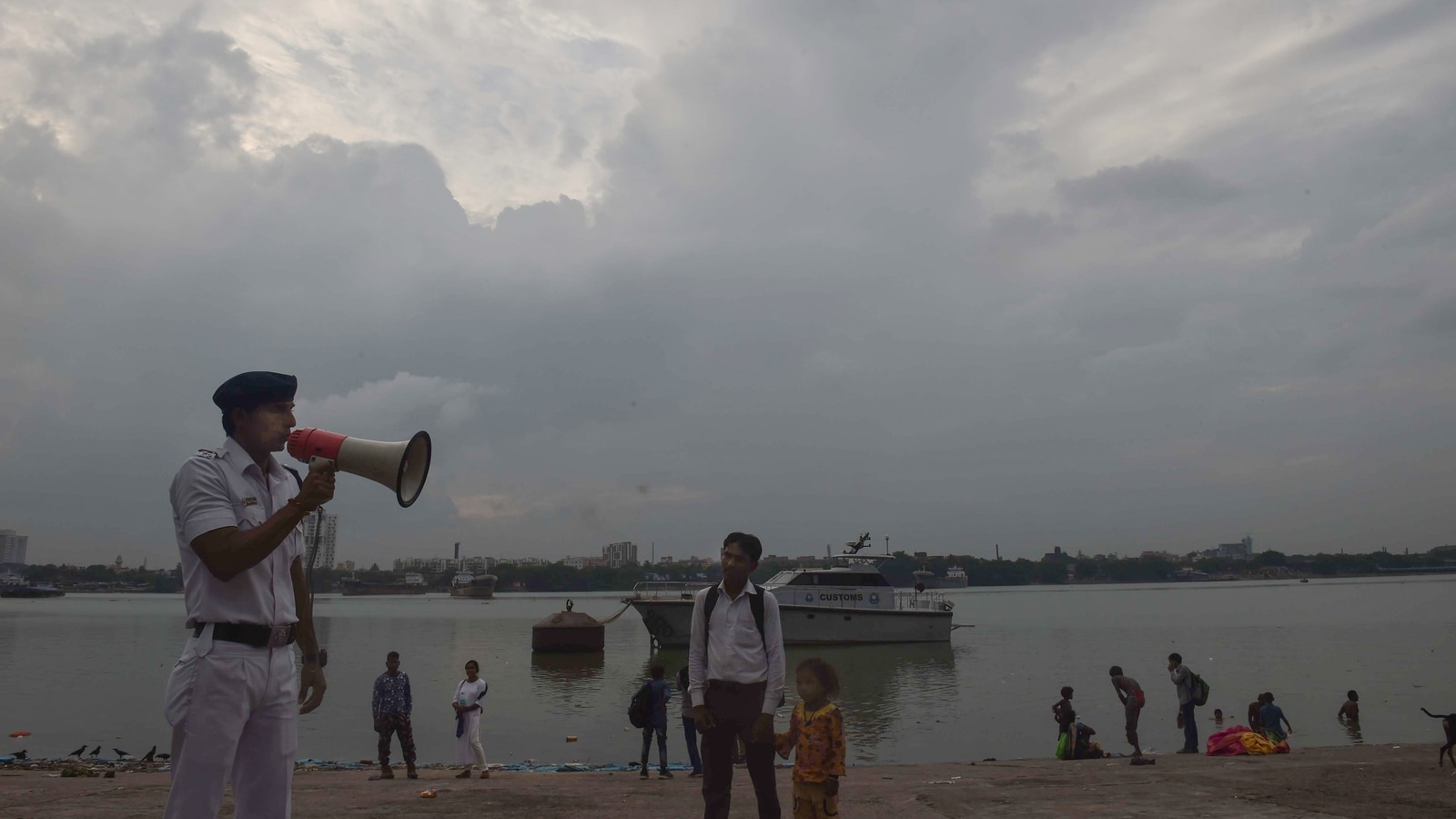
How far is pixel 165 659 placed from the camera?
37062mm

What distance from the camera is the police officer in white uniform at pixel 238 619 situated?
2.76 m

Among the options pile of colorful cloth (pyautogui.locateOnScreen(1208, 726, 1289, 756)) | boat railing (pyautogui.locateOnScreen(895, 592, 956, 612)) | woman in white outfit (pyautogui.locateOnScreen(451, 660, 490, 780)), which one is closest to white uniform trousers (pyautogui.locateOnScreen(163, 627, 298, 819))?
woman in white outfit (pyautogui.locateOnScreen(451, 660, 490, 780))

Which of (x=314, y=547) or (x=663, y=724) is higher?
(x=314, y=547)

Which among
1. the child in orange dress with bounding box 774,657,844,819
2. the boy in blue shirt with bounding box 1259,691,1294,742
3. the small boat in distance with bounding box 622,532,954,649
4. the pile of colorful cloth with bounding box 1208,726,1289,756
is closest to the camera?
the child in orange dress with bounding box 774,657,844,819

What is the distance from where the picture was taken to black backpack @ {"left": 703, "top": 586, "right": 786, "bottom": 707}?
16.6 feet

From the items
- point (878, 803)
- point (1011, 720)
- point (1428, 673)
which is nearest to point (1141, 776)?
point (878, 803)

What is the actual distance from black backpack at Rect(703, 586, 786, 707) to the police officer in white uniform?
8.19ft

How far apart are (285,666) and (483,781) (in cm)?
731

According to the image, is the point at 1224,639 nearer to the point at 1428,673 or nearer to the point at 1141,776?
the point at 1428,673

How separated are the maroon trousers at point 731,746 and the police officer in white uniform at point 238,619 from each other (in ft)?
8.04

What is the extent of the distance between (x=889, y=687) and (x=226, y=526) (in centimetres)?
2566

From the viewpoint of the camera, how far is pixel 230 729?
110 inches

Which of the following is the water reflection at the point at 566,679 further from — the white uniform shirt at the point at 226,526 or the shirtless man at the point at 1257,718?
the white uniform shirt at the point at 226,526

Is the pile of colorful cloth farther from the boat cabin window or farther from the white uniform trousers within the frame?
the boat cabin window
